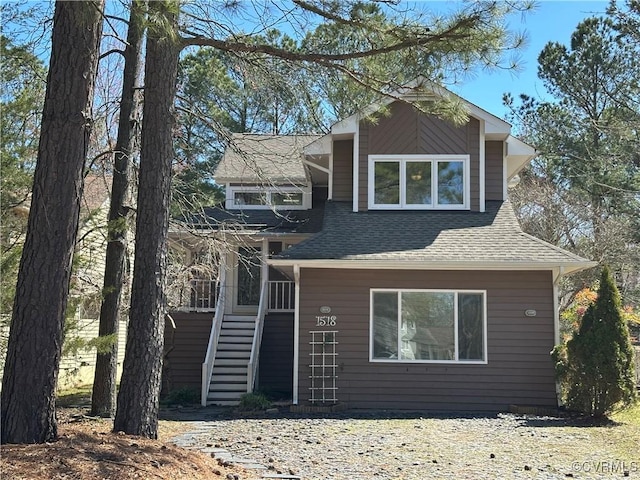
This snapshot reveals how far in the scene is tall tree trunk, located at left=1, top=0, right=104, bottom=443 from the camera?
511 cm

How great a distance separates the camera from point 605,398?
9789mm

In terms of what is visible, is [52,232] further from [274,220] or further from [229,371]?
[274,220]

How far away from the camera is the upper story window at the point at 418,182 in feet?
42.1

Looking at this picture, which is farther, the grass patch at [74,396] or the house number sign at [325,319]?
the grass patch at [74,396]

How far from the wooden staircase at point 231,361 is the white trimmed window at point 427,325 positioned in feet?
9.28

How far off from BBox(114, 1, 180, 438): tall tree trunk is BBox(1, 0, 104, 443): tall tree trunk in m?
0.70

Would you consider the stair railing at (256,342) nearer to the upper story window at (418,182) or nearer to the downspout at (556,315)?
the upper story window at (418,182)

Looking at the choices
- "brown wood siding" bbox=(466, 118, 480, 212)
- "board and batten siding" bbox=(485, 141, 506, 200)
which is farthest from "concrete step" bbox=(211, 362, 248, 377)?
"board and batten siding" bbox=(485, 141, 506, 200)

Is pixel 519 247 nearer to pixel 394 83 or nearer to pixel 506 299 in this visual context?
pixel 506 299

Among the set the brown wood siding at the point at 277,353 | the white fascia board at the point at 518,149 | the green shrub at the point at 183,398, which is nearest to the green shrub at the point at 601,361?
the white fascia board at the point at 518,149

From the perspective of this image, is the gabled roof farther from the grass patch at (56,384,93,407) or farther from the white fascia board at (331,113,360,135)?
the grass patch at (56,384,93,407)

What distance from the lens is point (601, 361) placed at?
9859mm

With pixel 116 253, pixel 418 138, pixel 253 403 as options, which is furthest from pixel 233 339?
pixel 418 138

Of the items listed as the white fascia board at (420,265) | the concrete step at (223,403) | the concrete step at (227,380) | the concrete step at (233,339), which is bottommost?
the concrete step at (223,403)
